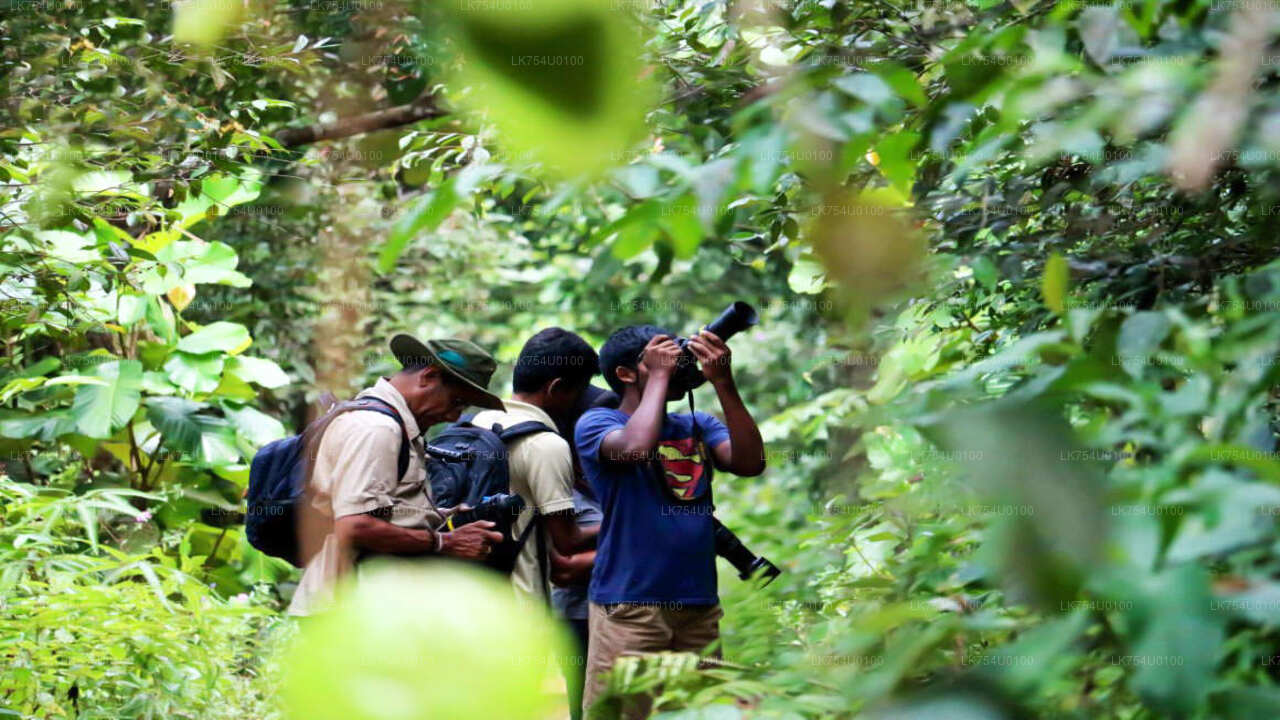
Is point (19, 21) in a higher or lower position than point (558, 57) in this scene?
lower

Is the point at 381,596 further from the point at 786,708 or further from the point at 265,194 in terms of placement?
the point at 265,194

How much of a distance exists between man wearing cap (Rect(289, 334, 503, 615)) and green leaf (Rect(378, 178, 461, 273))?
175cm

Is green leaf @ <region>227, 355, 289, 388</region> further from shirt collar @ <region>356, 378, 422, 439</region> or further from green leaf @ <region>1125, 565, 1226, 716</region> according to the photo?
green leaf @ <region>1125, 565, 1226, 716</region>

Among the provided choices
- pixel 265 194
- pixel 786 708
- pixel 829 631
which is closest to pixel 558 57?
pixel 786 708

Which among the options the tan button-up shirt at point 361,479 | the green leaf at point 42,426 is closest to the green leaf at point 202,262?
the green leaf at point 42,426

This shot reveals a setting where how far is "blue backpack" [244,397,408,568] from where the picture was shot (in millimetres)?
2602

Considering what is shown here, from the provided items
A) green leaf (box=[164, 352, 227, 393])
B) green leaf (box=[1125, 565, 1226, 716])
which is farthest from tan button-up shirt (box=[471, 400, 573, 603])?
green leaf (box=[1125, 565, 1226, 716])

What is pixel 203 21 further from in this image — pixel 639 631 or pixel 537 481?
pixel 537 481

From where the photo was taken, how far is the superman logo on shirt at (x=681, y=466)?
102 inches

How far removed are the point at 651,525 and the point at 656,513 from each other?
3cm

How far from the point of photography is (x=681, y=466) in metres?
2.60

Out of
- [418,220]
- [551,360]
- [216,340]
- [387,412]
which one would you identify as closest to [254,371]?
[216,340]

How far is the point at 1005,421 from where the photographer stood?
348 mm

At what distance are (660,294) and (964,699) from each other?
26.1ft
